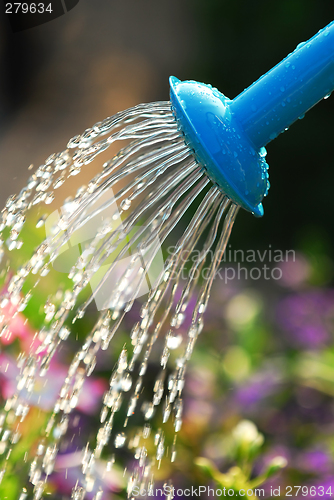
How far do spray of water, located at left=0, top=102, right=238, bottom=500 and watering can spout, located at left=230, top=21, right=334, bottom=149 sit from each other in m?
0.06

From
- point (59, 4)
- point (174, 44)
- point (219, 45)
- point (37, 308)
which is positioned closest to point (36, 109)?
point (59, 4)

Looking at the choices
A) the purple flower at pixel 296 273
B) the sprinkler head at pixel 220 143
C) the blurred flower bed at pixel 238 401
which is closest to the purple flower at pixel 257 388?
the blurred flower bed at pixel 238 401

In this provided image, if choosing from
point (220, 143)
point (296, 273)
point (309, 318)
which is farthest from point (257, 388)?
point (220, 143)

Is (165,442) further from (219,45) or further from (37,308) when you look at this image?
(219,45)

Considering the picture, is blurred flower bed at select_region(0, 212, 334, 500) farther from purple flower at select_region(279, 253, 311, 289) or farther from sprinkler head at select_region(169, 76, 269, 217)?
sprinkler head at select_region(169, 76, 269, 217)

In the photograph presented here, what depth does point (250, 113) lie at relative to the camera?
1.25ft

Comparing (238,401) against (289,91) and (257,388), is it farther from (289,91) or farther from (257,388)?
(289,91)

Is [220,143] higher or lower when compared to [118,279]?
lower

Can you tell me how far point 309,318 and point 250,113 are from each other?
1.77 feet

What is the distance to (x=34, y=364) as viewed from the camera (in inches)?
23.8

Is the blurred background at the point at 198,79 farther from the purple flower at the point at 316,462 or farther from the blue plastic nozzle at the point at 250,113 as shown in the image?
the blue plastic nozzle at the point at 250,113

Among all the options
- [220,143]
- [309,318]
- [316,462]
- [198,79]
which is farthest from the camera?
[198,79]

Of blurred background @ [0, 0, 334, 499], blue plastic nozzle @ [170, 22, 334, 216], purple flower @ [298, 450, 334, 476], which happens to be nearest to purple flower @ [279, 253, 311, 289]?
blurred background @ [0, 0, 334, 499]

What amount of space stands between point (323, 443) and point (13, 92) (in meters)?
1.08
